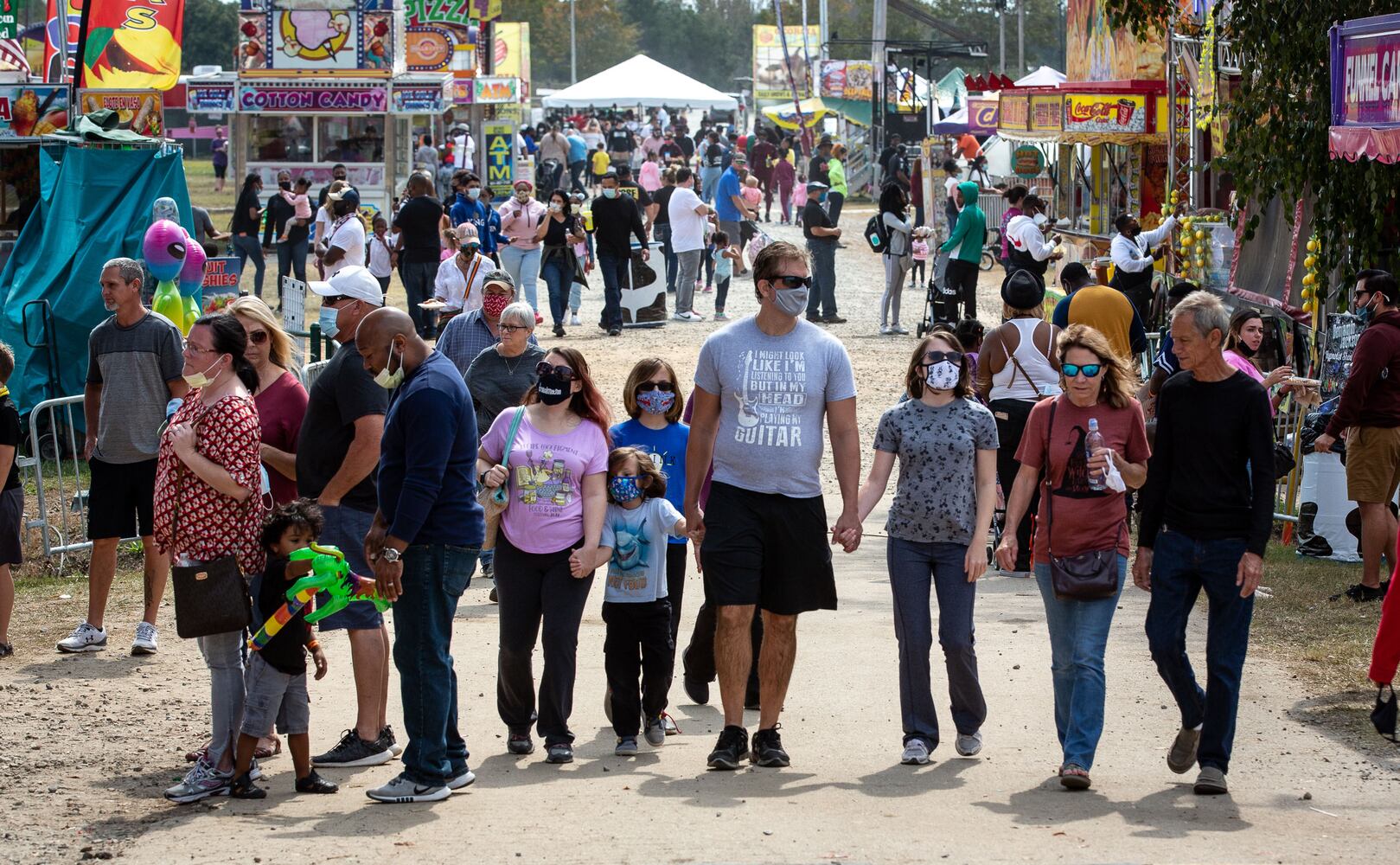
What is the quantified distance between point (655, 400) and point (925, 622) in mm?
1456

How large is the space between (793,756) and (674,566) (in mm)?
1056

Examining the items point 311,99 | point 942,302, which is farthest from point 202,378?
point 311,99

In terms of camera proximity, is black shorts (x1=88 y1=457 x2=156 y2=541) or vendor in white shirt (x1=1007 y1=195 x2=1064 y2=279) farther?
vendor in white shirt (x1=1007 y1=195 x2=1064 y2=279)

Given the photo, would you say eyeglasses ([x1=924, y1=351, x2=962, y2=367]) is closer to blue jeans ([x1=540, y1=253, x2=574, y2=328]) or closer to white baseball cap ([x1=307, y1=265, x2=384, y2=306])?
white baseball cap ([x1=307, y1=265, x2=384, y2=306])

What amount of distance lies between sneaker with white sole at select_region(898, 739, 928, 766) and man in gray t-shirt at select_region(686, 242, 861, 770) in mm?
480

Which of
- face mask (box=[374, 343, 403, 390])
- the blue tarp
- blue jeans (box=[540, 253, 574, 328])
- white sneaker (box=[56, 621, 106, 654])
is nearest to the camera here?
face mask (box=[374, 343, 403, 390])

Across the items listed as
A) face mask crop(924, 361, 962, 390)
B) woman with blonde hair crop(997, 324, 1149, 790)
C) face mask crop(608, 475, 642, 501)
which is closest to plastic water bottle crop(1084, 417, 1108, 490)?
woman with blonde hair crop(997, 324, 1149, 790)

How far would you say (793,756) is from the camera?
664cm

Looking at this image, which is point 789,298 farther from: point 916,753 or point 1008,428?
point 1008,428

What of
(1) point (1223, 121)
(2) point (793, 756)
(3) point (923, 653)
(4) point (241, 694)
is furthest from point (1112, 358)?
(1) point (1223, 121)

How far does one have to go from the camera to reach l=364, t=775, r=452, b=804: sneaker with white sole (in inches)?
234

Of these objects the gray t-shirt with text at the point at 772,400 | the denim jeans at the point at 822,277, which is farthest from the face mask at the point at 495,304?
the denim jeans at the point at 822,277

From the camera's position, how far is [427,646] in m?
5.94

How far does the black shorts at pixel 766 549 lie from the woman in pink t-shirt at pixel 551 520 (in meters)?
0.47
